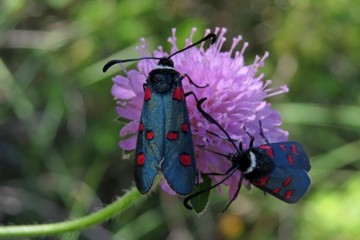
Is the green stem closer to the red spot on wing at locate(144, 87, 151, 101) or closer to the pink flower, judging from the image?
the pink flower

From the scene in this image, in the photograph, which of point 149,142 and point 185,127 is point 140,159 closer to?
point 149,142

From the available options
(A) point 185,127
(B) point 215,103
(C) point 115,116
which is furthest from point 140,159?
(C) point 115,116

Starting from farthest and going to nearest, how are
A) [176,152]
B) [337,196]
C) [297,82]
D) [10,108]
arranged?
[297,82] < [10,108] < [337,196] < [176,152]

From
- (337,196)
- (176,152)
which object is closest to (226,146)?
(176,152)

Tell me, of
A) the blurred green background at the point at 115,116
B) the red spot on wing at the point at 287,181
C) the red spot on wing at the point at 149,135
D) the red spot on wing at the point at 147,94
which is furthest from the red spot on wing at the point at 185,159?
the blurred green background at the point at 115,116

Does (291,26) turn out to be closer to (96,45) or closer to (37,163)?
(96,45)

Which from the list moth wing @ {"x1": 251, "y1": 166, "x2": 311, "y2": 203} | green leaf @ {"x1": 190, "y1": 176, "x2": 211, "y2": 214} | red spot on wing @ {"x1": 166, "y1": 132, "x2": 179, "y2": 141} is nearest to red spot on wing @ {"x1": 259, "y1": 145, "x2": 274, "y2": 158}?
moth wing @ {"x1": 251, "y1": 166, "x2": 311, "y2": 203}
